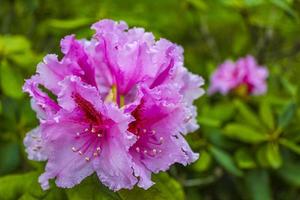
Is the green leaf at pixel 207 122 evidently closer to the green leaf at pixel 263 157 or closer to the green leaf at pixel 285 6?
the green leaf at pixel 263 157

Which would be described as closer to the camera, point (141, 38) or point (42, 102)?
point (42, 102)

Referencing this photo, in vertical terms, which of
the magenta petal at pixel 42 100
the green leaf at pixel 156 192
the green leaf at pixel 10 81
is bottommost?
the green leaf at pixel 10 81

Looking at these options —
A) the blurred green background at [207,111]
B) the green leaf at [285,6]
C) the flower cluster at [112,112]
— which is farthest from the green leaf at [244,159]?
the flower cluster at [112,112]

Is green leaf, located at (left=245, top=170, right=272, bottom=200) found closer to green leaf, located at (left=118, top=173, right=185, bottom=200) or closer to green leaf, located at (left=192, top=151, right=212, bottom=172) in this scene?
green leaf, located at (left=192, top=151, right=212, bottom=172)

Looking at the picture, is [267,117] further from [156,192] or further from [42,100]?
[42,100]

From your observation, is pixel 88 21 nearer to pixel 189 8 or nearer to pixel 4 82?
pixel 4 82

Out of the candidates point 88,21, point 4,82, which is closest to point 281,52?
point 88,21

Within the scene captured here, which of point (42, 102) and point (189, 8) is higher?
point (42, 102)

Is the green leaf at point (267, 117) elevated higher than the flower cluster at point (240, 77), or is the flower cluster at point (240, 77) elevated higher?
the green leaf at point (267, 117)
